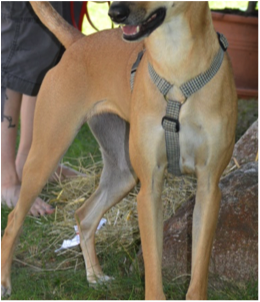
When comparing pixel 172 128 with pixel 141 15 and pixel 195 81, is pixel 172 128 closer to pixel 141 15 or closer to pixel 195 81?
pixel 195 81

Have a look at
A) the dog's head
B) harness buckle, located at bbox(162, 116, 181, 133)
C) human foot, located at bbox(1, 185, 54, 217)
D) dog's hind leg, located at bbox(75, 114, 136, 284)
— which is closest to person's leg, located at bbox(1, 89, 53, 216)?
human foot, located at bbox(1, 185, 54, 217)

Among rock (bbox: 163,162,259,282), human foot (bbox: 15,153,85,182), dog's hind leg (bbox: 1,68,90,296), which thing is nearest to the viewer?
dog's hind leg (bbox: 1,68,90,296)

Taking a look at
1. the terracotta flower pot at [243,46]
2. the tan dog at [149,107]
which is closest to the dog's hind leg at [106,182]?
the tan dog at [149,107]

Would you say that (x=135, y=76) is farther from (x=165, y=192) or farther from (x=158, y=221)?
(x=165, y=192)

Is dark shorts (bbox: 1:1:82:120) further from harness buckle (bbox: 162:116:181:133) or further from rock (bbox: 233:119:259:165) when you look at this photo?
harness buckle (bbox: 162:116:181:133)

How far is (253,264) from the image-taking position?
4543 mm

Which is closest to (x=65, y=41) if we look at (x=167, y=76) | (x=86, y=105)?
(x=86, y=105)

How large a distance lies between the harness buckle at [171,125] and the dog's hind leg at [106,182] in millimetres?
1123

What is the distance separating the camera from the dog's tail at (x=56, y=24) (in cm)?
470

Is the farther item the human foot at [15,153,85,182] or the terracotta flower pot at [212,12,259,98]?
the terracotta flower pot at [212,12,259,98]

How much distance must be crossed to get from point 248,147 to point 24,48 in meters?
1.82

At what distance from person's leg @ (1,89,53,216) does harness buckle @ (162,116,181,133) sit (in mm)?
2501

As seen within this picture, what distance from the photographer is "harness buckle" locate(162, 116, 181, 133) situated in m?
3.67

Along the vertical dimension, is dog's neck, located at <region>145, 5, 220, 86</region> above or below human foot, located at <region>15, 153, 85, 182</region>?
above
